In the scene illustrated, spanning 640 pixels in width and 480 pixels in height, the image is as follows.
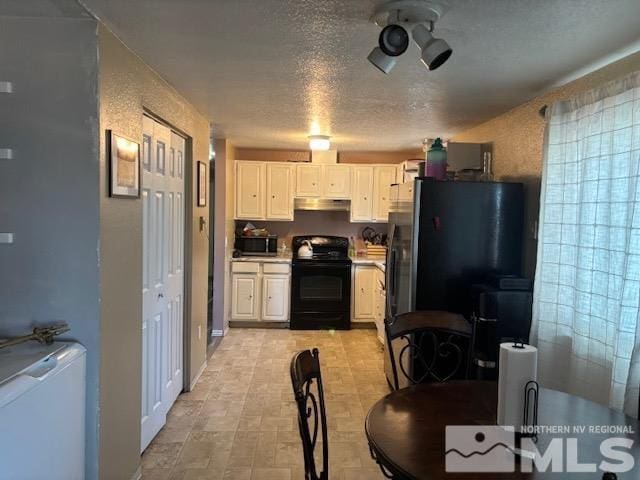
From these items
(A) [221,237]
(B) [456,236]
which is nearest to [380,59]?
(B) [456,236]

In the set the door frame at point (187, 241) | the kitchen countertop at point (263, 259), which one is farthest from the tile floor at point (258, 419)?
the kitchen countertop at point (263, 259)

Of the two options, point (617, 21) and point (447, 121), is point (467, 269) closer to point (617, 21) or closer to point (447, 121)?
point (447, 121)

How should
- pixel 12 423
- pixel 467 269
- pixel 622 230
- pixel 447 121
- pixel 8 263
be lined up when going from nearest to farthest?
1. pixel 12 423
2. pixel 8 263
3. pixel 622 230
4. pixel 467 269
5. pixel 447 121

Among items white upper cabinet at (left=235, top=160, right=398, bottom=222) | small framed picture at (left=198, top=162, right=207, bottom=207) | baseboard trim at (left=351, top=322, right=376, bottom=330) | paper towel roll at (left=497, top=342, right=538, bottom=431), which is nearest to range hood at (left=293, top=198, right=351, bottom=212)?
white upper cabinet at (left=235, top=160, right=398, bottom=222)

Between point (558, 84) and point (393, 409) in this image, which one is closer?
point (393, 409)

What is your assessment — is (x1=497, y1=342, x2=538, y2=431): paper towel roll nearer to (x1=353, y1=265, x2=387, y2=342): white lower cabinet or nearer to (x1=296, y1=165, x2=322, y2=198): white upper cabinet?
(x1=353, y1=265, x2=387, y2=342): white lower cabinet

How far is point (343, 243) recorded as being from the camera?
6090mm

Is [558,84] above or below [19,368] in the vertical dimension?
above

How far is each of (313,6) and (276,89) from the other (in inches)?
50.1

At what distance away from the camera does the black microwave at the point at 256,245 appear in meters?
6.05

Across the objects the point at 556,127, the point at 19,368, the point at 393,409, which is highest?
the point at 556,127

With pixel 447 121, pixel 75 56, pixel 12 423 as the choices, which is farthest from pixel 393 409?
pixel 447 121

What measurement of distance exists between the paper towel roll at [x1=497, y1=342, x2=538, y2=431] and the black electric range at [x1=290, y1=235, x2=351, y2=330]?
4371mm

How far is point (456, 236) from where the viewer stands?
10.5ft
